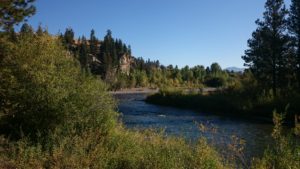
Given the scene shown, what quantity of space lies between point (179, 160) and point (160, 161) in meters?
0.48

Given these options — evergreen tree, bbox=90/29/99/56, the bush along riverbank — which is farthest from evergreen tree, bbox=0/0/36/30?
evergreen tree, bbox=90/29/99/56

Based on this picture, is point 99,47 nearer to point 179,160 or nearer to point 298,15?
point 298,15

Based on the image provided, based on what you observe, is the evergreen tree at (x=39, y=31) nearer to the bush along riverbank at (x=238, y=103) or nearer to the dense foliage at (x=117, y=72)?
the bush along riverbank at (x=238, y=103)

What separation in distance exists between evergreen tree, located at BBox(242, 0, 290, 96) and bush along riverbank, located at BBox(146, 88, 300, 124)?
2733 mm

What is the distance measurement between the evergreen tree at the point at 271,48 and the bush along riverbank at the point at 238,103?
2.73m

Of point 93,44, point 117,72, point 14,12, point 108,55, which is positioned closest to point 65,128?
point 14,12

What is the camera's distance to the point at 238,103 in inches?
1983

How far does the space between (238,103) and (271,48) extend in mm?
8338

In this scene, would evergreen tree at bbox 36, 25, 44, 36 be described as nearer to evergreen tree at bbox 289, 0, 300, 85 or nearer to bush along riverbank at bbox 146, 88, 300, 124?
bush along riverbank at bbox 146, 88, 300, 124

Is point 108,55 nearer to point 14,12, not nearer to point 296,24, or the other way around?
point 296,24

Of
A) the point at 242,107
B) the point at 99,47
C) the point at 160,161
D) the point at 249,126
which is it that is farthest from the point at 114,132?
the point at 99,47

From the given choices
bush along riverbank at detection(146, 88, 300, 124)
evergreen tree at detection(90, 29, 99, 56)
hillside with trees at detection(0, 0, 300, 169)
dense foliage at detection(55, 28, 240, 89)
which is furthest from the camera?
evergreen tree at detection(90, 29, 99, 56)

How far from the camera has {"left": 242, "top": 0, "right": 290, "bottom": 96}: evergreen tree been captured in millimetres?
46750

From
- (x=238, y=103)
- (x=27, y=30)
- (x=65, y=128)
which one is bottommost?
(x=238, y=103)
